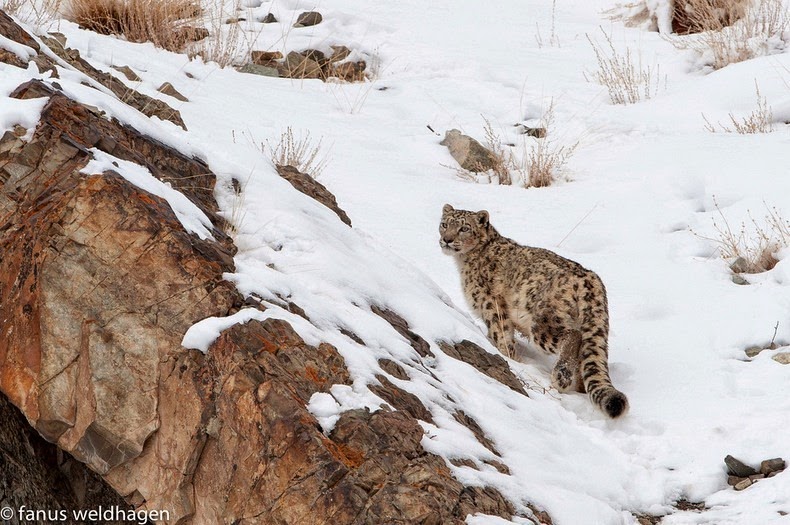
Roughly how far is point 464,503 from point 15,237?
2.49 meters

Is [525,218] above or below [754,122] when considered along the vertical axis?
below

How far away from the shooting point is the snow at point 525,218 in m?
5.07

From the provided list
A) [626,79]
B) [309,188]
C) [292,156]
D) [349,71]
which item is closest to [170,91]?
[292,156]

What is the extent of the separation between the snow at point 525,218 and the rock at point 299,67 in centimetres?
24

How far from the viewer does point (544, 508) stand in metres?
4.56

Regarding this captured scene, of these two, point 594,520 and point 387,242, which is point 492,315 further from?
point 594,520

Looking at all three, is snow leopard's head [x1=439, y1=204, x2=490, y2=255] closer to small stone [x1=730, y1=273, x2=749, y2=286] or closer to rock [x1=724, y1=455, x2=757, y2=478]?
small stone [x1=730, y1=273, x2=749, y2=286]

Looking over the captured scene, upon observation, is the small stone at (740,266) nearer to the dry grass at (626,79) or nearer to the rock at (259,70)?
the dry grass at (626,79)

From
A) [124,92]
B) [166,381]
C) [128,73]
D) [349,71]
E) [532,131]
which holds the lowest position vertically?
[349,71]

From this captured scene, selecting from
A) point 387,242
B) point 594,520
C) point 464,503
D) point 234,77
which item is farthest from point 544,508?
point 234,77

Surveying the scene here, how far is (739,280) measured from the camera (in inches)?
324

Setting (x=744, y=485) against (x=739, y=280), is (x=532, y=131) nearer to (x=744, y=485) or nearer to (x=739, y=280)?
(x=739, y=280)

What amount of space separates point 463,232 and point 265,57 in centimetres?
624

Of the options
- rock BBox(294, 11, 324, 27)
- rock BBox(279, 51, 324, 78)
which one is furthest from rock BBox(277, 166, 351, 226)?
rock BBox(294, 11, 324, 27)
